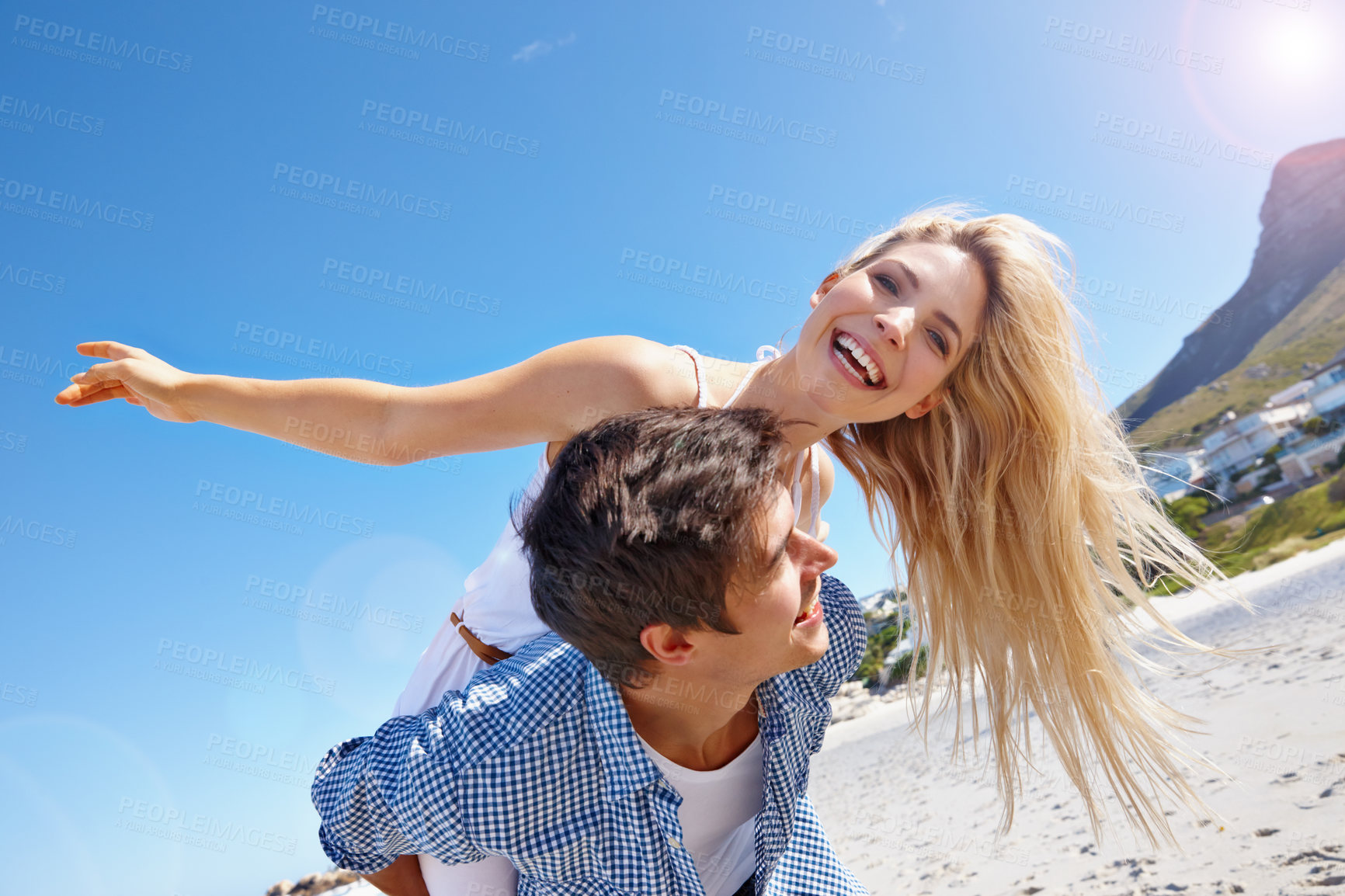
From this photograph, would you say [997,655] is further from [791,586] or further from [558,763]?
[558,763]

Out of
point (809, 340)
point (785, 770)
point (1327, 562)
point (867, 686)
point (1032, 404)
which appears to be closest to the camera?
point (785, 770)

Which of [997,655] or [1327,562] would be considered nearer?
[997,655]

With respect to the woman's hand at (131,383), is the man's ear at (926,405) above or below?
below

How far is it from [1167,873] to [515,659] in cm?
622

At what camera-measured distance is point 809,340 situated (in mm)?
3533

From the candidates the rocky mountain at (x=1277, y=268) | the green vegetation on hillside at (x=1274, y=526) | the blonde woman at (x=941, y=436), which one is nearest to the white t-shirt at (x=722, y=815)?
the blonde woman at (x=941, y=436)

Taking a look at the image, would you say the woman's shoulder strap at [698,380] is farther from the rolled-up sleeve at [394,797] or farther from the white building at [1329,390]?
the white building at [1329,390]

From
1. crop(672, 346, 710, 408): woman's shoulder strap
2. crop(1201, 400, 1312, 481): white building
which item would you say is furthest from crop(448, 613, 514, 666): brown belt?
crop(1201, 400, 1312, 481): white building

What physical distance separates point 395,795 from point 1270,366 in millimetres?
100866

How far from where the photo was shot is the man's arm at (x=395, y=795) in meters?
2.18

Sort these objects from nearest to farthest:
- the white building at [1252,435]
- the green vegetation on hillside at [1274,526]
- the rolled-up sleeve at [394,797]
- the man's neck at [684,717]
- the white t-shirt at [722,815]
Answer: the rolled-up sleeve at [394,797], the man's neck at [684,717], the white t-shirt at [722,815], the green vegetation on hillside at [1274,526], the white building at [1252,435]

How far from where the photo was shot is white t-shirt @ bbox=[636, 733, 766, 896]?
2.71m

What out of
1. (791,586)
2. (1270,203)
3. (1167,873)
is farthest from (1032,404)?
(1270,203)

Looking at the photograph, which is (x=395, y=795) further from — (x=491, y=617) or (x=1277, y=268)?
(x=1277, y=268)
